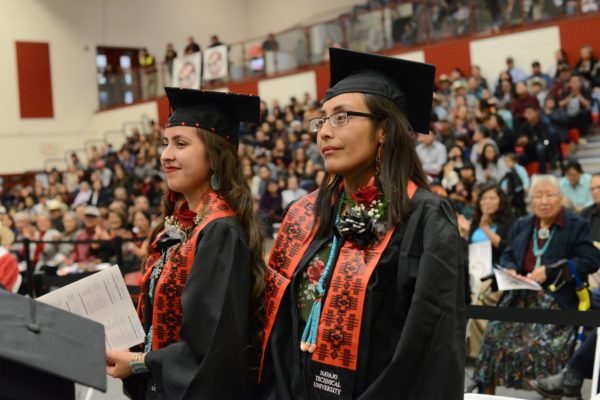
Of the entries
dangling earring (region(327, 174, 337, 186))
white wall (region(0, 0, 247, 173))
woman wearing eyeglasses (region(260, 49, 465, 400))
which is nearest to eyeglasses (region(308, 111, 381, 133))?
woman wearing eyeglasses (region(260, 49, 465, 400))

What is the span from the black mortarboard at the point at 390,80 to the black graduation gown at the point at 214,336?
0.68m

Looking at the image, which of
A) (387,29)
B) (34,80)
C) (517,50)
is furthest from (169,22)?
(517,50)

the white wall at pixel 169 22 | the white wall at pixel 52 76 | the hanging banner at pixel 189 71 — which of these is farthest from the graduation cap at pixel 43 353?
the white wall at pixel 169 22

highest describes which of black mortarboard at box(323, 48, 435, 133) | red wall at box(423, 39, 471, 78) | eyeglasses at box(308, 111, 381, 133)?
red wall at box(423, 39, 471, 78)

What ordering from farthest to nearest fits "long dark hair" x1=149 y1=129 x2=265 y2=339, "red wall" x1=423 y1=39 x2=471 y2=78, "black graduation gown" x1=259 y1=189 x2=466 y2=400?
"red wall" x1=423 y1=39 x2=471 y2=78 < "long dark hair" x1=149 y1=129 x2=265 y2=339 < "black graduation gown" x1=259 y1=189 x2=466 y2=400

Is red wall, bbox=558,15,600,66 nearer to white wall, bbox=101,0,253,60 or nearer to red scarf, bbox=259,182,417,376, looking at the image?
red scarf, bbox=259,182,417,376

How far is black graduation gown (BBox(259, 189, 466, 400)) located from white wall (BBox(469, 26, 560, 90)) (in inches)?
527

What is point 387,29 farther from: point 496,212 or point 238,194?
point 238,194

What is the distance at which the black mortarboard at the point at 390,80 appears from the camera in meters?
2.43

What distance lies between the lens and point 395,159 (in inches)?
93.2

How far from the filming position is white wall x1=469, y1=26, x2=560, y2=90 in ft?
47.8

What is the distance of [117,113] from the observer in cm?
2495

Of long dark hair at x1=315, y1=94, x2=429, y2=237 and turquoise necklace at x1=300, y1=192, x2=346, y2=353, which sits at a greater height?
long dark hair at x1=315, y1=94, x2=429, y2=237

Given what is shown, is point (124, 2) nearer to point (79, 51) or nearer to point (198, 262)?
point (79, 51)
